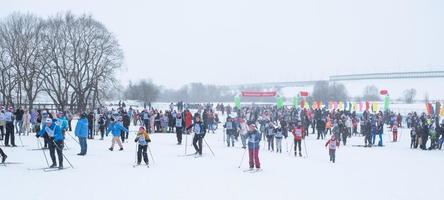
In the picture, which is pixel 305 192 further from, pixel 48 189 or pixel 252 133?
pixel 48 189

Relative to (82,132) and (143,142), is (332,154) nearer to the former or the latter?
(143,142)

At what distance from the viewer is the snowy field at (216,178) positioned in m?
11.7

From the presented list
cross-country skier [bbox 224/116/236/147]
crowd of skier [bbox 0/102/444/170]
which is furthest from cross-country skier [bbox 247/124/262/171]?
cross-country skier [bbox 224/116/236/147]

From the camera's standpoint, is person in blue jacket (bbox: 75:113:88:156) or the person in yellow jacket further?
person in blue jacket (bbox: 75:113:88:156)

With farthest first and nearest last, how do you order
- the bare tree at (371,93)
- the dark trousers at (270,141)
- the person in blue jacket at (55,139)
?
1. the bare tree at (371,93)
2. the dark trousers at (270,141)
3. the person in blue jacket at (55,139)

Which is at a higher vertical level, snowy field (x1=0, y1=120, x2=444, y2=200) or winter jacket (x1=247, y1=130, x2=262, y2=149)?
winter jacket (x1=247, y1=130, x2=262, y2=149)

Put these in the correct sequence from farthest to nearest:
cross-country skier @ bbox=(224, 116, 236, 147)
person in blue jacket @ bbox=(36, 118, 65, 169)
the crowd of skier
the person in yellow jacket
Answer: cross-country skier @ bbox=(224, 116, 236, 147), the person in yellow jacket, the crowd of skier, person in blue jacket @ bbox=(36, 118, 65, 169)

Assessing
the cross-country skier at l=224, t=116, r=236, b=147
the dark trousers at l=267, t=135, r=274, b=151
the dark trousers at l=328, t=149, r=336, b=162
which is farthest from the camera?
the cross-country skier at l=224, t=116, r=236, b=147

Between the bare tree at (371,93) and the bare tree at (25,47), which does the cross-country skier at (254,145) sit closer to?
the bare tree at (25,47)

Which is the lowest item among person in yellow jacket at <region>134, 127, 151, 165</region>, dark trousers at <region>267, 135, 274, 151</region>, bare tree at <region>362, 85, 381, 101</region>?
dark trousers at <region>267, 135, 274, 151</region>

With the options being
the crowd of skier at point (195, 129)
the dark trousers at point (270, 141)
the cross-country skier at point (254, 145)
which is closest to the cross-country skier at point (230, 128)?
the crowd of skier at point (195, 129)

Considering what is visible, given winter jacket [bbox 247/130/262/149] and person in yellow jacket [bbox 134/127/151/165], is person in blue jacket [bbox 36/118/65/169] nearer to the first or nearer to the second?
person in yellow jacket [bbox 134/127/151/165]

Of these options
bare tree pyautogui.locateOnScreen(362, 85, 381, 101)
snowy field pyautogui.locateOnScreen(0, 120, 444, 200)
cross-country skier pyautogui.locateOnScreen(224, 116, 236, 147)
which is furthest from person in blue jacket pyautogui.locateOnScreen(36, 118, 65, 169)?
bare tree pyautogui.locateOnScreen(362, 85, 381, 101)

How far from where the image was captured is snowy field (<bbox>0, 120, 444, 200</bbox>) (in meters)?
11.7
